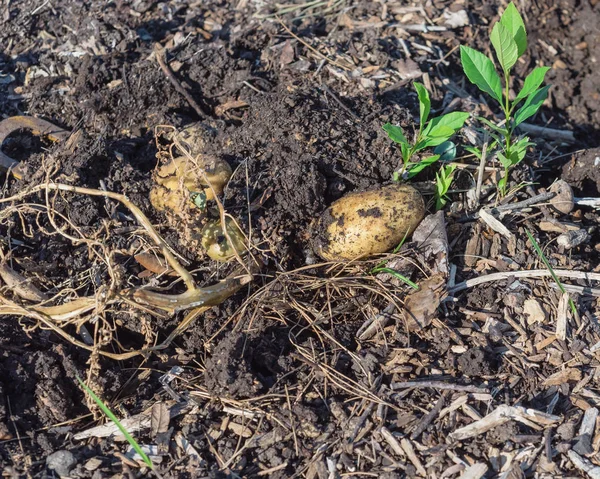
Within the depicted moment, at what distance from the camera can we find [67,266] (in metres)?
2.88

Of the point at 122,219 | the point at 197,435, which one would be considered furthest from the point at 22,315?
the point at 197,435

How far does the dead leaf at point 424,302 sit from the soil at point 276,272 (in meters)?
Answer: 0.04

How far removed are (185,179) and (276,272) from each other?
1.98 feet

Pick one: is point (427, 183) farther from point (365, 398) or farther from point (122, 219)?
point (122, 219)

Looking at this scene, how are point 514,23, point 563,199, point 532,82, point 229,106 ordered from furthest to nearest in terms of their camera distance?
point 229,106
point 563,199
point 532,82
point 514,23

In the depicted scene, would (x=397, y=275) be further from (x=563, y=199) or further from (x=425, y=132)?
(x=563, y=199)

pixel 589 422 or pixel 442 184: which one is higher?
pixel 442 184

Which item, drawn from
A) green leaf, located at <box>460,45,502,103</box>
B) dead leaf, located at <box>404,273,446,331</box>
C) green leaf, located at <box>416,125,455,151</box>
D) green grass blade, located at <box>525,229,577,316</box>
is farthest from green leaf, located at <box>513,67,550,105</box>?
dead leaf, located at <box>404,273,446,331</box>

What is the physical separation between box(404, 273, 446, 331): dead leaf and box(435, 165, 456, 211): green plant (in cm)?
43

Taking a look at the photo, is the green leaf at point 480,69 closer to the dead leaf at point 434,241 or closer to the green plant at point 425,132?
the green plant at point 425,132

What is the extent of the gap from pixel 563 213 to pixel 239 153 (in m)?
1.64

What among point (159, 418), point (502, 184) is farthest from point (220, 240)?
point (502, 184)

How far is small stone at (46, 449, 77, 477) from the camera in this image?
234 cm

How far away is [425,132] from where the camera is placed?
290 centimetres
